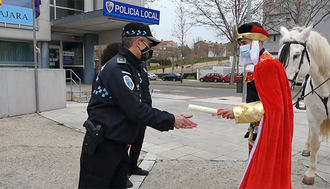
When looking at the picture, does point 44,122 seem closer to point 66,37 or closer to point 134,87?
point 134,87

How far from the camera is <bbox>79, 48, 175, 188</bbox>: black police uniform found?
6.97ft

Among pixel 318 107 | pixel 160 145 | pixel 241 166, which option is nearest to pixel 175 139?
pixel 160 145

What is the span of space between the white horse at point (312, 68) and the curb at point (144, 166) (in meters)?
2.36

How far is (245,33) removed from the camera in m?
2.84

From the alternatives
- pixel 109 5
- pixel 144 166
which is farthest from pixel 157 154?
pixel 109 5

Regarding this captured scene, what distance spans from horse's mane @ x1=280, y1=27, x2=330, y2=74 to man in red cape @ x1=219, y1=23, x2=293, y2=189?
1.45 meters

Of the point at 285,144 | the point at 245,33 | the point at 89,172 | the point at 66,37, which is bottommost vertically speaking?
the point at 89,172

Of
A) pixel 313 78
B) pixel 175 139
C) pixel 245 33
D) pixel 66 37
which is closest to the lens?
pixel 245 33

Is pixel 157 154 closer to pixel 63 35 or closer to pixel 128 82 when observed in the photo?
pixel 128 82

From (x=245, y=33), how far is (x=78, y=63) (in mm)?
19201

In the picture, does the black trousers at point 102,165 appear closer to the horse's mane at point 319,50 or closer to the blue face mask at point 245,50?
the blue face mask at point 245,50

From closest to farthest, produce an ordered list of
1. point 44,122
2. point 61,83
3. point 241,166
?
point 241,166
point 44,122
point 61,83

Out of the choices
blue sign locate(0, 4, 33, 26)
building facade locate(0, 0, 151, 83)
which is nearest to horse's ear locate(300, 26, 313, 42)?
building facade locate(0, 0, 151, 83)

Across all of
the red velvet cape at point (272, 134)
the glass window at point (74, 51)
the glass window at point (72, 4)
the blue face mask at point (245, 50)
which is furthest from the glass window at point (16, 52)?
the red velvet cape at point (272, 134)
